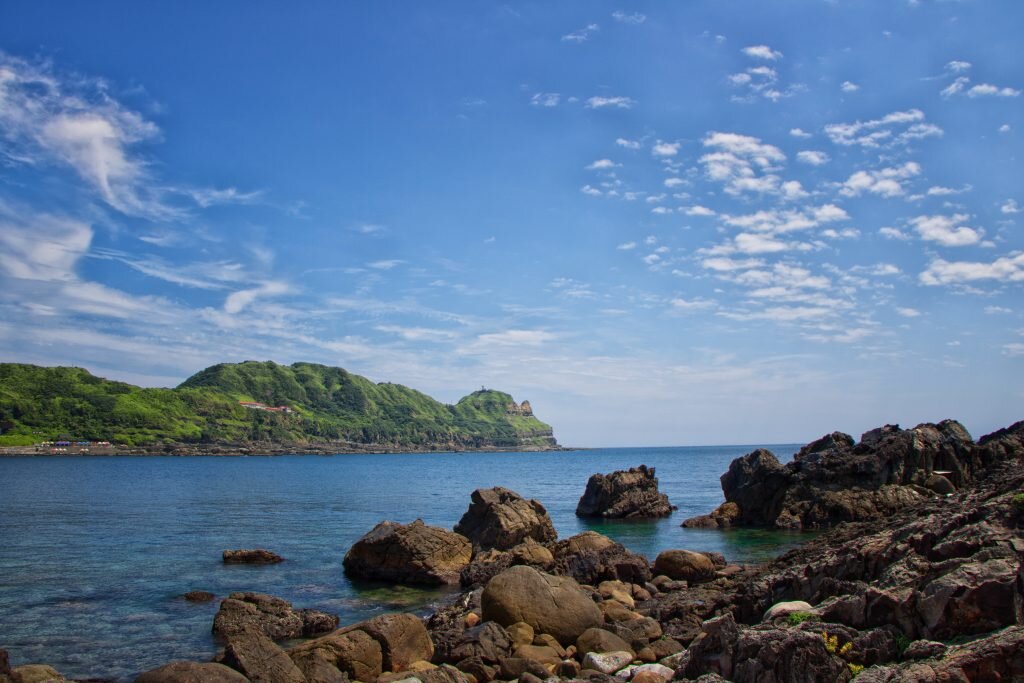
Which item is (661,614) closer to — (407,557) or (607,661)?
(607,661)

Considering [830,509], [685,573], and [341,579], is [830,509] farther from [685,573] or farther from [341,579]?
[341,579]

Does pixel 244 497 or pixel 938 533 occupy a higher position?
pixel 938 533

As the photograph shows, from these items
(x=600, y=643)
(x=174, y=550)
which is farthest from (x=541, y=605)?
(x=174, y=550)

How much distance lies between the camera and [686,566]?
31891mm

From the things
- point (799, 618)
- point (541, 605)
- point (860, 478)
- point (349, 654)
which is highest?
point (799, 618)

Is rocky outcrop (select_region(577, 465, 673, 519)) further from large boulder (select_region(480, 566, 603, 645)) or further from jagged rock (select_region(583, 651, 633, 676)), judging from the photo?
jagged rock (select_region(583, 651, 633, 676))

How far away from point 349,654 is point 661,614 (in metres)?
11.3

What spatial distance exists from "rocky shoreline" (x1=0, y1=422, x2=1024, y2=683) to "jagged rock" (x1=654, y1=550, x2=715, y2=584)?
0.07 m

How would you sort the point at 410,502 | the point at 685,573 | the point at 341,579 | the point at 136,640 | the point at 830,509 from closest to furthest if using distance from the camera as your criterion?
the point at 136,640 → the point at 685,573 → the point at 341,579 → the point at 830,509 → the point at 410,502

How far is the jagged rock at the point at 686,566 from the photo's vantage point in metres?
31.5

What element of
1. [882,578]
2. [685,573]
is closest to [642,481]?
[685,573]

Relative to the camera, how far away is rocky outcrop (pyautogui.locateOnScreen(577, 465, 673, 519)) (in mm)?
61250

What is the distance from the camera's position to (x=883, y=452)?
52094 mm

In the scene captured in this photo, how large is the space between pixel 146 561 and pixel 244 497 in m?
47.4
